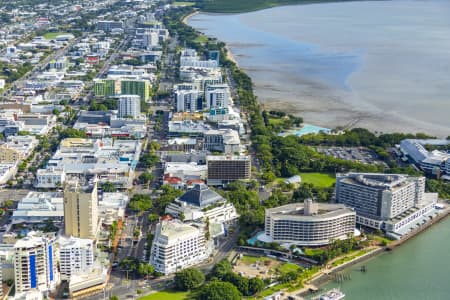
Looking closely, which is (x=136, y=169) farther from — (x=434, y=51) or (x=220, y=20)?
(x=220, y=20)

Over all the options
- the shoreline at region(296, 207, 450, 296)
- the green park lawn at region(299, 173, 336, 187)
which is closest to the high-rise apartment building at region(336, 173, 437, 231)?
the shoreline at region(296, 207, 450, 296)

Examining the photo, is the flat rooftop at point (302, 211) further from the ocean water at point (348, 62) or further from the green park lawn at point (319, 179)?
the ocean water at point (348, 62)

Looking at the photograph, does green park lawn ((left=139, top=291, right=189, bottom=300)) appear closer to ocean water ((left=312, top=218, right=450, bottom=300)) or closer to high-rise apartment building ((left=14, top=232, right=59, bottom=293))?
high-rise apartment building ((left=14, top=232, right=59, bottom=293))

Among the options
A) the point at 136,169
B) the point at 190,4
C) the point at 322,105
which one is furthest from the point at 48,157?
the point at 190,4

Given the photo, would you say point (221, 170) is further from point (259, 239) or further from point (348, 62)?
point (348, 62)

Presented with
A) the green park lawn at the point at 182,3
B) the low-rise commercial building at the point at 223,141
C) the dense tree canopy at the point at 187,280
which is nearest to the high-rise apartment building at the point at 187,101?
the low-rise commercial building at the point at 223,141

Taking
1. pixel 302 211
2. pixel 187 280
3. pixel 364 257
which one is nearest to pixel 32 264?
pixel 187 280

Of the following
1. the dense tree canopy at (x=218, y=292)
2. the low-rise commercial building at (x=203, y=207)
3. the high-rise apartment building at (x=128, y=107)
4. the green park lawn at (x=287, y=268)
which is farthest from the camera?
the high-rise apartment building at (x=128, y=107)
